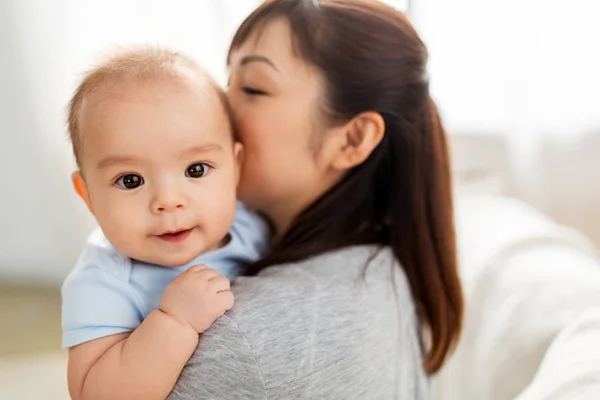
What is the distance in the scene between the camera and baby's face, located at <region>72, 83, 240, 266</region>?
95 centimetres

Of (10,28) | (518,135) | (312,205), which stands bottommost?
(518,135)

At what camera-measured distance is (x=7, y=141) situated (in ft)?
5.17

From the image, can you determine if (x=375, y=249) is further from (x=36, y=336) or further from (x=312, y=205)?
(x=36, y=336)

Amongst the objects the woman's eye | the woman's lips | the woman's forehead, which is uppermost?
the woman's forehead

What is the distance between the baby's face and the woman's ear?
24cm

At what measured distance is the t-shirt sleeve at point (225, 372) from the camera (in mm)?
905

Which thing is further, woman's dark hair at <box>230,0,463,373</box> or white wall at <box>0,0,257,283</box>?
white wall at <box>0,0,257,283</box>

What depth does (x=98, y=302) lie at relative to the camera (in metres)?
0.97

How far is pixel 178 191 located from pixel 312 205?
306mm

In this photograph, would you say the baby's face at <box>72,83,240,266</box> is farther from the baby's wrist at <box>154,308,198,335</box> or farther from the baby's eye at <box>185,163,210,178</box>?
the baby's wrist at <box>154,308,198,335</box>

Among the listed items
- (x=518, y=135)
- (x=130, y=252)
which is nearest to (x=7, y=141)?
(x=130, y=252)

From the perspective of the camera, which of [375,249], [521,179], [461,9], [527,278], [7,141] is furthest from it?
[521,179]

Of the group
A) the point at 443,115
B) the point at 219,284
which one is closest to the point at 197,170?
the point at 219,284

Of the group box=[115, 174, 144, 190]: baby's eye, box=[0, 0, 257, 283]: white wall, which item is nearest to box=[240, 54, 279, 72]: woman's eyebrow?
box=[115, 174, 144, 190]: baby's eye
